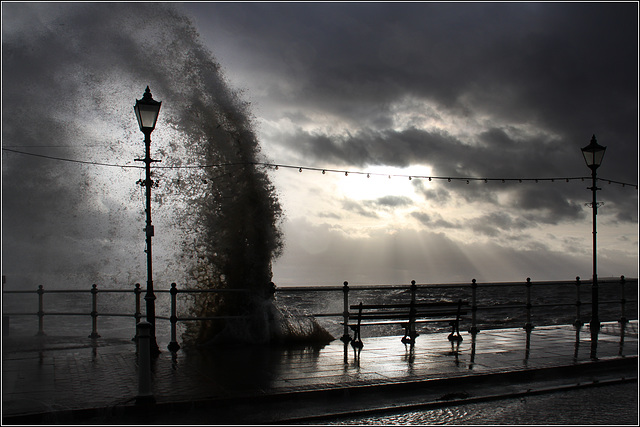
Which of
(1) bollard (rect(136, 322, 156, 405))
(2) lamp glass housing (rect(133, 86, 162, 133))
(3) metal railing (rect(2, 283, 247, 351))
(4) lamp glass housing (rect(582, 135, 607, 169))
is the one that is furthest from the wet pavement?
(4) lamp glass housing (rect(582, 135, 607, 169))

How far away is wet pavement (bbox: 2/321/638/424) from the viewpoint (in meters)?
7.12

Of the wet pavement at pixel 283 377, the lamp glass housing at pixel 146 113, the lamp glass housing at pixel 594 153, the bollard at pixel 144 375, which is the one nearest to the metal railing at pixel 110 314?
the wet pavement at pixel 283 377

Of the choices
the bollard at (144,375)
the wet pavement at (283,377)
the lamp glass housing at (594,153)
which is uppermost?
the lamp glass housing at (594,153)

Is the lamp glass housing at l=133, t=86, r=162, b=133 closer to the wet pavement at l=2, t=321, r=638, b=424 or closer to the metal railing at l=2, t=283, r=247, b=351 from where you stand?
the metal railing at l=2, t=283, r=247, b=351

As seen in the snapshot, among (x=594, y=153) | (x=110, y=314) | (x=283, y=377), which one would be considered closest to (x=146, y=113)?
(x=110, y=314)

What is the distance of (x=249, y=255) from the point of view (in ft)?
52.4

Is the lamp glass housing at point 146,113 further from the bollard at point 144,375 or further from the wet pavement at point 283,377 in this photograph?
the bollard at point 144,375

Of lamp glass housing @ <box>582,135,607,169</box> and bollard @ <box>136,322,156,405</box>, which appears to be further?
lamp glass housing @ <box>582,135,607,169</box>

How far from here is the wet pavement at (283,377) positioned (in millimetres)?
7121

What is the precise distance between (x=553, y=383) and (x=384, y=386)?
298 cm

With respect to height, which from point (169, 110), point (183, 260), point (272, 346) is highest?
point (169, 110)

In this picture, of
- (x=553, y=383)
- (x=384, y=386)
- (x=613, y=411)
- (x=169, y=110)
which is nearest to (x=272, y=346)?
(x=384, y=386)

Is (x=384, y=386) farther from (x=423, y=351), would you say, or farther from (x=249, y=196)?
(x=249, y=196)

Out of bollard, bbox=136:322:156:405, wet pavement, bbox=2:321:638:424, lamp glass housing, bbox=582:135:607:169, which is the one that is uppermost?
lamp glass housing, bbox=582:135:607:169
